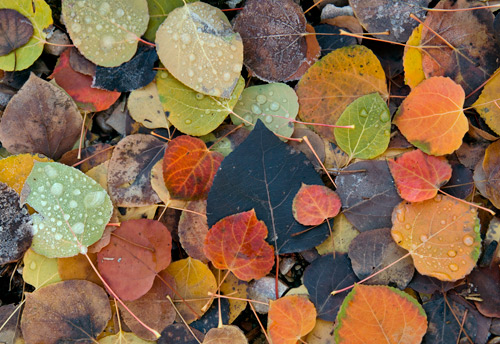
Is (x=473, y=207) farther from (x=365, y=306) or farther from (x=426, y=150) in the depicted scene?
(x=365, y=306)

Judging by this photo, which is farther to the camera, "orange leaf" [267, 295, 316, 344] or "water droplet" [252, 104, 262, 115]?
"water droplet" [252, 104, 262, 115]

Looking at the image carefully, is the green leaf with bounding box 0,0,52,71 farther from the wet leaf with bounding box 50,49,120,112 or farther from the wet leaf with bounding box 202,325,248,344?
the wet leaf with bounding box 202,325,248,344

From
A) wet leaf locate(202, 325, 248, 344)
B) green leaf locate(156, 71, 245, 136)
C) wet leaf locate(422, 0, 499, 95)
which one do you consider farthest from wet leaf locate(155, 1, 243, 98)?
wet leaf locate(202, 325, 248, 344)

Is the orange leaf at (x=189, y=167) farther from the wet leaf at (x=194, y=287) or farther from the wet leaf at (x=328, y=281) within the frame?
→ the wet leaf at (x=328, y=281)

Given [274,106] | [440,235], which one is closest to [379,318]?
[440,235]

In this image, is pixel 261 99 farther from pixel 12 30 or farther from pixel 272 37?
pixel 12 30

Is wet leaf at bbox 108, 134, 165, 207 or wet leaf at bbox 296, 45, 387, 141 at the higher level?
wet leaf at bbox 296, 45, 387, 141

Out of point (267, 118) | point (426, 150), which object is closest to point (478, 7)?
point (426, 150)
